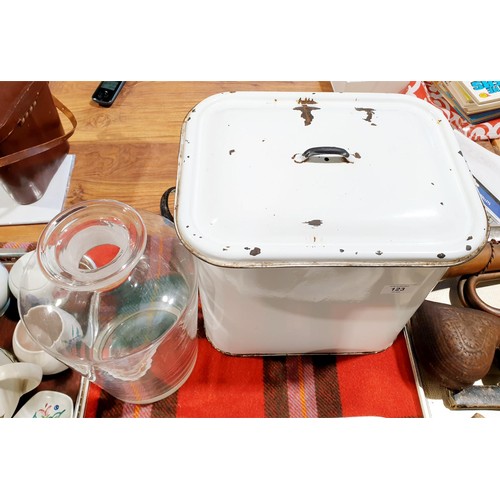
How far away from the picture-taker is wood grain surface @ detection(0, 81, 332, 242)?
78cm

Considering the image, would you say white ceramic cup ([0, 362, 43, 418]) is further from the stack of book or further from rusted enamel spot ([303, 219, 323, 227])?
the stack of book

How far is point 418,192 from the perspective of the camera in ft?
1.44

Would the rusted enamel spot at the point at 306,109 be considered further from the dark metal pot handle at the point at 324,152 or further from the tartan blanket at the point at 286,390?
the tartan blanket at the point at 286,390

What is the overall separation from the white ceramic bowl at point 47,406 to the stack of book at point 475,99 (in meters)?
0.83

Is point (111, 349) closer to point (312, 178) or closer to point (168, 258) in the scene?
point (168, 258)

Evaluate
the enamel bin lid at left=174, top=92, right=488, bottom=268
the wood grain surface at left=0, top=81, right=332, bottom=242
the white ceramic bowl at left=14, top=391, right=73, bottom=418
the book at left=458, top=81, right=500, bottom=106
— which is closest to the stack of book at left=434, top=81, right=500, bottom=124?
the book at left=458, top=81, right=500, bottom=106

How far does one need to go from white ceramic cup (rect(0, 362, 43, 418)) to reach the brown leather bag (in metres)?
0.30

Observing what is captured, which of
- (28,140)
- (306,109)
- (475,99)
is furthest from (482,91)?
(28,140)

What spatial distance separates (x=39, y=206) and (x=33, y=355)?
30 centimetres

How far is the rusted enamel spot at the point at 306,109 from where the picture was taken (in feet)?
1.60

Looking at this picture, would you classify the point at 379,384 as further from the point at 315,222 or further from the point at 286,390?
the point at 315,222

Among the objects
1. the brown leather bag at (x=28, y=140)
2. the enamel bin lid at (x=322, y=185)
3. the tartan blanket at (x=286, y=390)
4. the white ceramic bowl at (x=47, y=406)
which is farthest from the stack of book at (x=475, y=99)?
the white ceramic bowl at (x=47, y=406)

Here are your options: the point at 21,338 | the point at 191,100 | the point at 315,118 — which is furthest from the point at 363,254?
the point at 191,100

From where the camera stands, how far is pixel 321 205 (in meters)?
0.43
